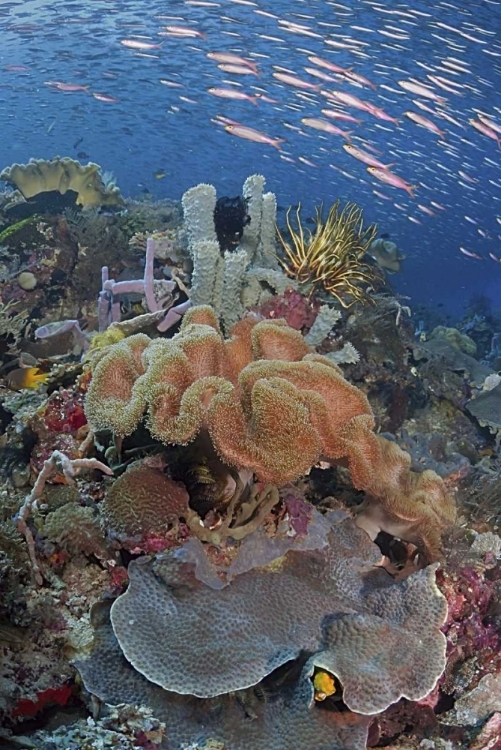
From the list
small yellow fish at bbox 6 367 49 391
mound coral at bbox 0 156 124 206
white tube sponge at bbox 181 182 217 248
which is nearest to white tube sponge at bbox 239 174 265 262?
white tube sponge at bbox 181 182 217 248

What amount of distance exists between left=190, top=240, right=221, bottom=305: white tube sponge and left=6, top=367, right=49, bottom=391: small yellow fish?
5.29 feet

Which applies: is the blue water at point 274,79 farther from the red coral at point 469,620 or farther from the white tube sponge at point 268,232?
the red coral at point 469,620

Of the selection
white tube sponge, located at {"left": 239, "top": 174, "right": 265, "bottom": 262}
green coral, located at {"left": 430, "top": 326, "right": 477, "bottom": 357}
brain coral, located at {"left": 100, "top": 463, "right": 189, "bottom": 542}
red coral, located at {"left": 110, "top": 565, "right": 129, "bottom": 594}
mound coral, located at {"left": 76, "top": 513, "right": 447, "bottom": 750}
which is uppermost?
white tube sponge, located at {"left": 239, "top": 174, "right": 265, "bottom": 262}

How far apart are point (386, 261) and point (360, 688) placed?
39.9 feet

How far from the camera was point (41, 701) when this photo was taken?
222 cm

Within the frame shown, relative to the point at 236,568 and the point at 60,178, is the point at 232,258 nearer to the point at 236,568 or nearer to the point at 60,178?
the point at 236,568

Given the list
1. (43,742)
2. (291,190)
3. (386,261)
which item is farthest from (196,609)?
(291,190)

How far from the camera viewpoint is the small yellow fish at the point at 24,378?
15.5 ft

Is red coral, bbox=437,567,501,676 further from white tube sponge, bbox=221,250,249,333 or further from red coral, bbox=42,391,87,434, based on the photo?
white tube sponge, bbox=221,250,249,333

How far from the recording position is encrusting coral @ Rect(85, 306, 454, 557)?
91.9 inches

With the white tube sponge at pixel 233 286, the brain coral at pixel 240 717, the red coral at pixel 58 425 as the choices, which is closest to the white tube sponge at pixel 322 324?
the white tube sponge at pixel 233 286

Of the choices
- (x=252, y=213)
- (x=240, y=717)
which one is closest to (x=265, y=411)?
(x=240, y=717)

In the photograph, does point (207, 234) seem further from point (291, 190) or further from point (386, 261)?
point (291, 190)

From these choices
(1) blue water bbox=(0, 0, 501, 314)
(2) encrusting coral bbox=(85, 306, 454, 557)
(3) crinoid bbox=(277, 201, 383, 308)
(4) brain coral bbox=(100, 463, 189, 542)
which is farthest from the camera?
(1) blue water bbox=(0, 0, 501, 314)
